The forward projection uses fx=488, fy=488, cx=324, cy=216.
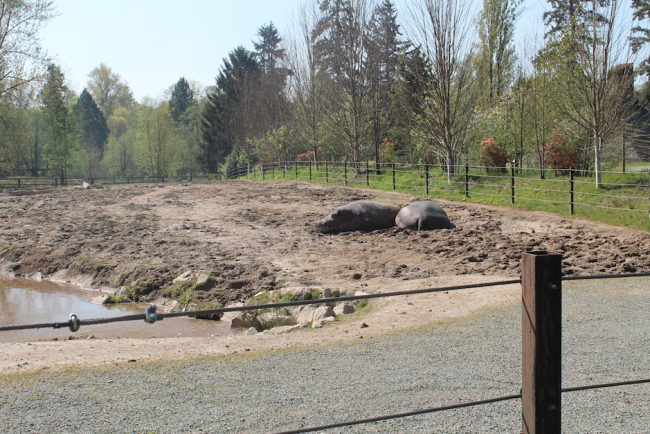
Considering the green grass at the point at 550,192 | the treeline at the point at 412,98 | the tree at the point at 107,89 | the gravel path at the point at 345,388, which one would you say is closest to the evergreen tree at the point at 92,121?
the tree at the point at 107,89

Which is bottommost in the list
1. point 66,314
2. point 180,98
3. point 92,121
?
point 66,314

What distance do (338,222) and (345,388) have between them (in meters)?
8.44

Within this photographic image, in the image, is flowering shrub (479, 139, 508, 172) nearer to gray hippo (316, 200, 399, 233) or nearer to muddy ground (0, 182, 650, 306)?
muddy ground (0, 182, 650, 306)

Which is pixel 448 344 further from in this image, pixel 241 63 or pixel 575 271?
pixel 241 63

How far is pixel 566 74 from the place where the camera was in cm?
1504

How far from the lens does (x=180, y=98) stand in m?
66.0

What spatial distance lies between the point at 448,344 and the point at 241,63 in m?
43.8

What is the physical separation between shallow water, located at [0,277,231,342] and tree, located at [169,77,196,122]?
5761cm

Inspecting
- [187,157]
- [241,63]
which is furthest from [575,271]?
Answer: [187,157]

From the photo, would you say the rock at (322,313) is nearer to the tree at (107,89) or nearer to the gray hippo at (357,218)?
the gray hippo at (357,218)

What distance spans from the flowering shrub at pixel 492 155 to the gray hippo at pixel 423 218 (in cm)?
752

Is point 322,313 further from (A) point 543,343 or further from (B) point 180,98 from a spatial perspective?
(B) point 180,98

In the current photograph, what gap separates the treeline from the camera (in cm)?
1524

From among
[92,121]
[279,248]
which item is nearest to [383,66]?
[279,248]
